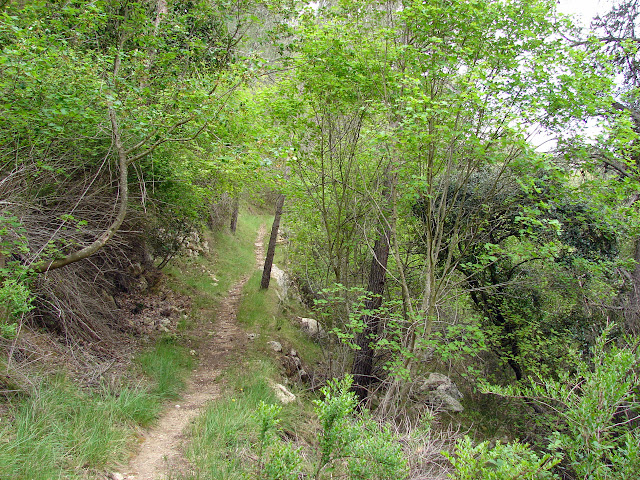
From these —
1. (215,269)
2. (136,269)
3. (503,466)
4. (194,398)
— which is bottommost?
(194,398)

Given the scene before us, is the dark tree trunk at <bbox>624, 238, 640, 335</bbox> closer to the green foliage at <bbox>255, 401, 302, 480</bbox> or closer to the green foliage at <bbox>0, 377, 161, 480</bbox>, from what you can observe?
the green foliage at <bbox>255, 401, 302, 480</bbox>

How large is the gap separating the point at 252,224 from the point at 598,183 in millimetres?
20064

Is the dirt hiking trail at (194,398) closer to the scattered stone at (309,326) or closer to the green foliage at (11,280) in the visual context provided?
the green foliage at (11,280)

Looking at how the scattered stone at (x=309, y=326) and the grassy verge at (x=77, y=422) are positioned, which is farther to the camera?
the scattered stone at (x=309, y=326)

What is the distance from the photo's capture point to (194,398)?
19.0ft

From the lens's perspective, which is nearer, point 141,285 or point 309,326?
point 141,285

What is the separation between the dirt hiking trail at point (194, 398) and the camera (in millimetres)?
3600

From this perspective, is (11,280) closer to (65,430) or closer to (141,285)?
(65,430)

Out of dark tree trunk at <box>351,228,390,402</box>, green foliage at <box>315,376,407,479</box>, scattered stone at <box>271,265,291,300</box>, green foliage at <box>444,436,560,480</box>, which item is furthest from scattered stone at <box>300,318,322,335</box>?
green foliage at <box>444,436,560,480</box>

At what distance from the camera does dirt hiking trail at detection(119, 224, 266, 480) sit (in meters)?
3.60

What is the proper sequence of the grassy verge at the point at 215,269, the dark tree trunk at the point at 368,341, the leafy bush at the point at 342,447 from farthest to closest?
the grassy verge at the point at 215,269 → the dark tree trunk at the point at 368,341 → the leafy bush at the point at 342,447

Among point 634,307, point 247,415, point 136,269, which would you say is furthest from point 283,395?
point 634,307

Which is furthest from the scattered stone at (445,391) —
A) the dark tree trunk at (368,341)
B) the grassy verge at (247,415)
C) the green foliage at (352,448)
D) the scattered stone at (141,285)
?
the scattered stone at (141,285)

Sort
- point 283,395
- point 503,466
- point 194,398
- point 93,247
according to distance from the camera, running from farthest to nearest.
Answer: point 283,395
point 194,398
point 93,247
point 503,466
